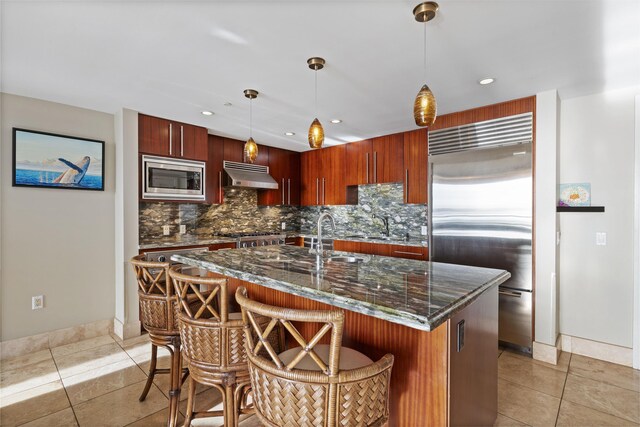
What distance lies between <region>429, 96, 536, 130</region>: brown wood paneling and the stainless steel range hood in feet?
8.04

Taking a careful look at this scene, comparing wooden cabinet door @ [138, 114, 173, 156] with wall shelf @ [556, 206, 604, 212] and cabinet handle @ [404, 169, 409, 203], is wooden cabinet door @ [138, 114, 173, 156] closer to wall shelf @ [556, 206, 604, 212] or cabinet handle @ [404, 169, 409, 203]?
cabinet handle @ [404, 169, 409, 203]

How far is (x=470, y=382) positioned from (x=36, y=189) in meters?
3.82

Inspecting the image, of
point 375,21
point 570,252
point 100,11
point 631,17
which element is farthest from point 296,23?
point 570,252

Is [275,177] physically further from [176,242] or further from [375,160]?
[176,242]

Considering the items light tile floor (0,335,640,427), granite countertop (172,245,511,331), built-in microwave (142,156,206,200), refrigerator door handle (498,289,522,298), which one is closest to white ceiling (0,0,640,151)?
built-in microwave (142,156,206,200)

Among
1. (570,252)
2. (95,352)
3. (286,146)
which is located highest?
(286,146)

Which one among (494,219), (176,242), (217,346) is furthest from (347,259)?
(176,242)

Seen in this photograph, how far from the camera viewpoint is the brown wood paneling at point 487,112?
9.80 ft

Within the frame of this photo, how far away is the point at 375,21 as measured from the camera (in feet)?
5.81

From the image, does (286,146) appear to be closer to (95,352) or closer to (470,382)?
(95,352)

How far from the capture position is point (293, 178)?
5.46 metres

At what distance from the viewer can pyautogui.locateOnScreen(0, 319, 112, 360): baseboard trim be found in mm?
2810

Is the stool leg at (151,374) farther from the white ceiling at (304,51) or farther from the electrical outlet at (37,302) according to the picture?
the white ceiling at (304,51)

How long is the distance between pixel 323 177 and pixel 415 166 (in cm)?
163
